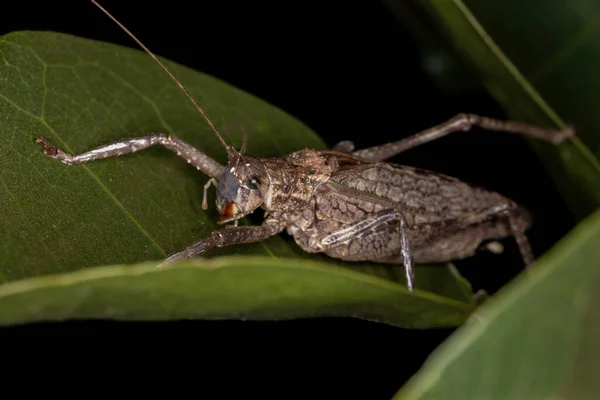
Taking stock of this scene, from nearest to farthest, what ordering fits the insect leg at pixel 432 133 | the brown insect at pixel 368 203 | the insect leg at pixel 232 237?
the insect leg at pixel 232 237 → the brown insect at pixel 368 203 → the insect leg at pixel 432 133

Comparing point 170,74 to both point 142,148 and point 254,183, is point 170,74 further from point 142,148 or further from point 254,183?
point 254,183

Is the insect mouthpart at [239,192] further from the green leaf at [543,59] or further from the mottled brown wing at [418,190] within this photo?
the green leaf at [543,59]

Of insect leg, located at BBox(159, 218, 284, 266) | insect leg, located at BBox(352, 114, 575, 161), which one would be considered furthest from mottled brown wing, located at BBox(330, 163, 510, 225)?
insect leg, located at BBox(159, 218, 284, 266)

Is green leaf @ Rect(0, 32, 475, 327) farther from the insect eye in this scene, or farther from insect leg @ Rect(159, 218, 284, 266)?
the insect eye

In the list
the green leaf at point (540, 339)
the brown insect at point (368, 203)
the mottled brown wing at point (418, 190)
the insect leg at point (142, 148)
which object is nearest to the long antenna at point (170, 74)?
the brown insect at point (368, 203)

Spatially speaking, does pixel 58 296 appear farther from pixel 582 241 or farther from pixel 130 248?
pixel 582 241

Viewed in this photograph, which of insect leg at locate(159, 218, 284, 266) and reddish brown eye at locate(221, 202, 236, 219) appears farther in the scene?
reddish brown eye at locate(221, 202, 236, 219)

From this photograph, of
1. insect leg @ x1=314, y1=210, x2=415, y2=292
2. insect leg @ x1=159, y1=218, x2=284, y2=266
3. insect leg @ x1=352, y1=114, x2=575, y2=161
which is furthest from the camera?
insect leg @ x1=352, y1=114, x2=575, y2=161
